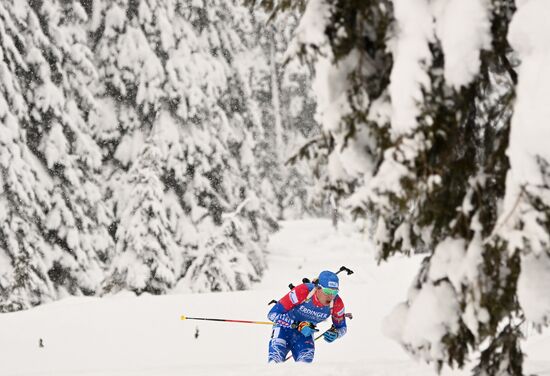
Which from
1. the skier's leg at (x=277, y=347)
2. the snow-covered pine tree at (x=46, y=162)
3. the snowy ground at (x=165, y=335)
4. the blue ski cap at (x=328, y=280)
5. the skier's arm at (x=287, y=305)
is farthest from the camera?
the snow-covered pine tree at (x=46, y=162)

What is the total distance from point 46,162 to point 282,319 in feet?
31.5

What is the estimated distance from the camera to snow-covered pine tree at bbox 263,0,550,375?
3.67 meters

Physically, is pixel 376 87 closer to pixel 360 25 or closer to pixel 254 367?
pixel 360 25

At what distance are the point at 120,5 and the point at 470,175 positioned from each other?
52.8ft

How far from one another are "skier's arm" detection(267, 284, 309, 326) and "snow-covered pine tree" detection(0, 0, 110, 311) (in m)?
7.75

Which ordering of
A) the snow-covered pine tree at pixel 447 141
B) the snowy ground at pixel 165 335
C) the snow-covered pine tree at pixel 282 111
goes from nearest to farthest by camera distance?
the snow-covered pine tree at pixel 447 141
the snowy ground at pixel 165 335
the snow-covered pine tree at pixel 282 111

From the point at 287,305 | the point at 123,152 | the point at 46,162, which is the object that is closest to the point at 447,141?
the point at 287,305

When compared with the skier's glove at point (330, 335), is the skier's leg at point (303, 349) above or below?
below

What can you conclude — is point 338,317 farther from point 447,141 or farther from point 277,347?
point 447,141

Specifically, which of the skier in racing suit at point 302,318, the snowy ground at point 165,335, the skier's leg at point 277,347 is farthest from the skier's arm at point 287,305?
the snowy ground at point 165,335

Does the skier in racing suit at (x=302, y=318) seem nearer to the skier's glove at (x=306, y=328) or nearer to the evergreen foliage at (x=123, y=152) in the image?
the skier's glove at (x=306, y=328)

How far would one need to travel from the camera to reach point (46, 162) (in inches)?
677

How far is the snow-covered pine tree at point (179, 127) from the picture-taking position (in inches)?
730

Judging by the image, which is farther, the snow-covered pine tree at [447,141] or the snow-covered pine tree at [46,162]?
the snow-covered pine tree at [46,162]
